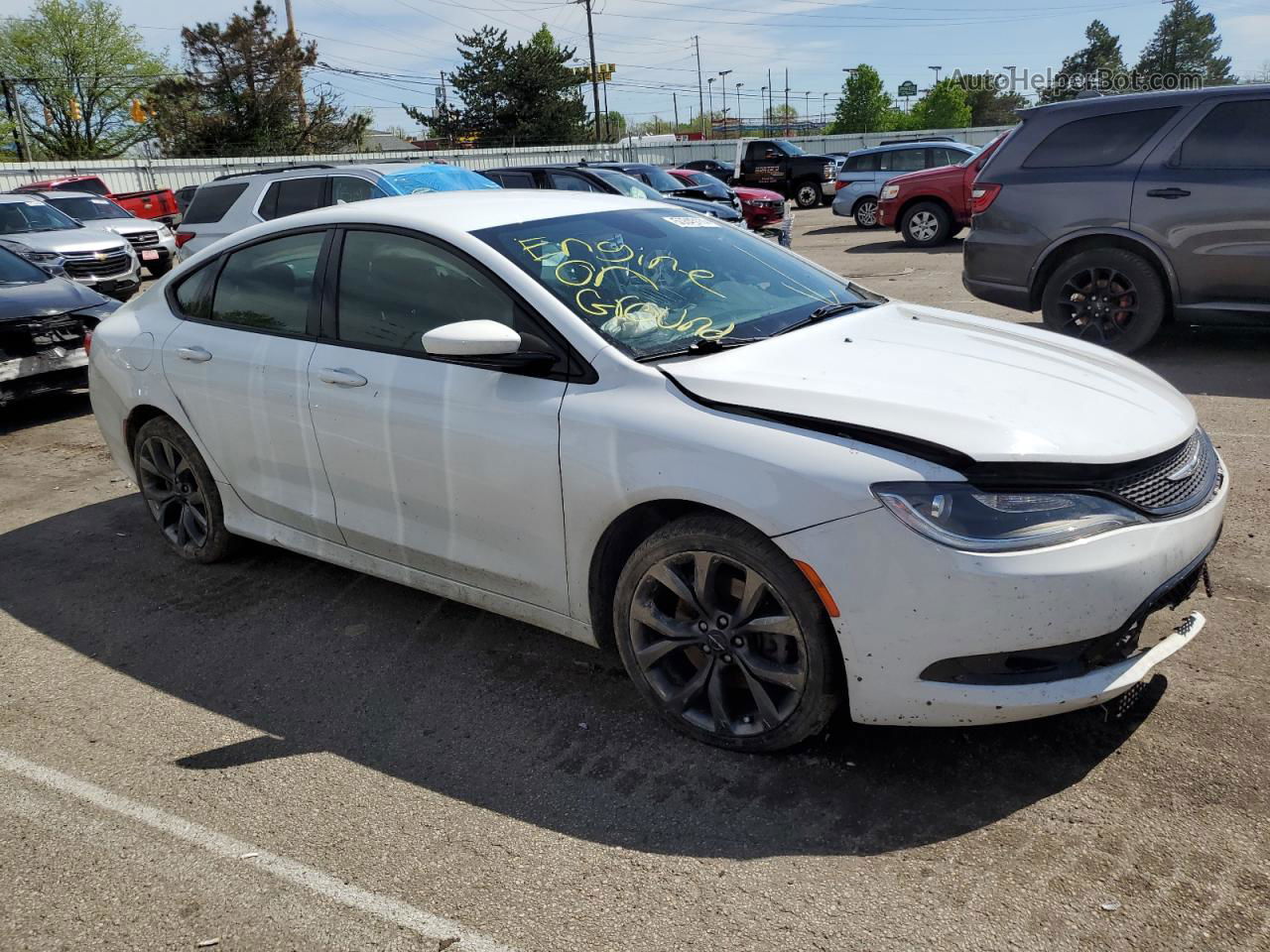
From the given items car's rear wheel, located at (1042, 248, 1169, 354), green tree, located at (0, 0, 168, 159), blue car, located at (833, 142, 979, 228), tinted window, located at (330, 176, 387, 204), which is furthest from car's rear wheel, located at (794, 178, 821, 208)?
green tree, located at (0, 0, 168, 159)

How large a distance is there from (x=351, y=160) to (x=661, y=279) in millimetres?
34942

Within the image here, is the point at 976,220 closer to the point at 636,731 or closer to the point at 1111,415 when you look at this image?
the point at 1111,415

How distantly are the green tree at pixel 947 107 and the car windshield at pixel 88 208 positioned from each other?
266 feet

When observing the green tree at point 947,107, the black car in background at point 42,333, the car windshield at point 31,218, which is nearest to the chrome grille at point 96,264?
the car windshield at point 31,218

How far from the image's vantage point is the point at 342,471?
3.92 m

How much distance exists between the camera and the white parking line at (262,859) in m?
2.51

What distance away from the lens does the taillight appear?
8.05 meters

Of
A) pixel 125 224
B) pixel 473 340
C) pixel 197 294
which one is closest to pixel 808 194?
pixel 125 224

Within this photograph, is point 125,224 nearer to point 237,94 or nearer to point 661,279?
point 661,279

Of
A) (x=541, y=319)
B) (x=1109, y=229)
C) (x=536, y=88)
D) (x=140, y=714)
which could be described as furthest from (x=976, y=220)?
(x=536, y=88)

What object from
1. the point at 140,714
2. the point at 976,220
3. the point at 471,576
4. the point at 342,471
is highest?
the point at 976,220

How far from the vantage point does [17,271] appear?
903cm

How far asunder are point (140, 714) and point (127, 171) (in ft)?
119

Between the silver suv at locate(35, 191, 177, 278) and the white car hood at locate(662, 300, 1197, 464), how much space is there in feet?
58.6
